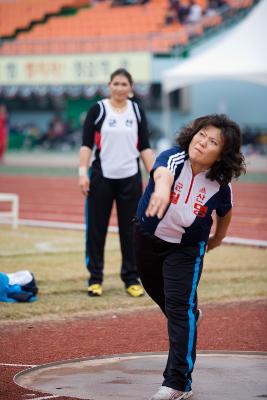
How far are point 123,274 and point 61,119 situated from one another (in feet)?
108

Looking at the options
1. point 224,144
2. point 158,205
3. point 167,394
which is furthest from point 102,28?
point 158,205

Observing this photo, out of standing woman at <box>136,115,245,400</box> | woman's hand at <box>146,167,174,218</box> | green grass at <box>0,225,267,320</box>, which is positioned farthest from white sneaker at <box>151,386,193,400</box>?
green grass at <box>0,225,267,320</box>

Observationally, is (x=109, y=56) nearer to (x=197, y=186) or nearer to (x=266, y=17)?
(x=266, y=17)

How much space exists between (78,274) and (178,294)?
16.5ft

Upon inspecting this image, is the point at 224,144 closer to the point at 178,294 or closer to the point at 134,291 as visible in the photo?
the point at 178,294

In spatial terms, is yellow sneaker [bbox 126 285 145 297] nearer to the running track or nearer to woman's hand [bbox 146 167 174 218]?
woman's hand [bbox 146 167 174 218]

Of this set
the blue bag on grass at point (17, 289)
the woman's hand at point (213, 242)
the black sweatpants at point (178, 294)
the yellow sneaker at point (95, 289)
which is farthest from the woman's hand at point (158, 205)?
the yellow sneaker at point (95, 289)

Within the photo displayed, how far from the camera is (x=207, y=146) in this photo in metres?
5.42

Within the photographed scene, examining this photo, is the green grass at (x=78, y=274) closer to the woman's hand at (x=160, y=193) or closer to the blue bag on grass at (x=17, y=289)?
the blue bag on grass at (x=17, y=289)

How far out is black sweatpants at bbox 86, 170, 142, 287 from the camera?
9.10 meters

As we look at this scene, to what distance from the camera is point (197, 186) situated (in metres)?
5.52

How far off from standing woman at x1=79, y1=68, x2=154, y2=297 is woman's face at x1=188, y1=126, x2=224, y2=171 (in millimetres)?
3556

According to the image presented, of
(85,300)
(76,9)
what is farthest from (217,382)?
(76,9)

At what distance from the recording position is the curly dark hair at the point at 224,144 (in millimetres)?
5449
